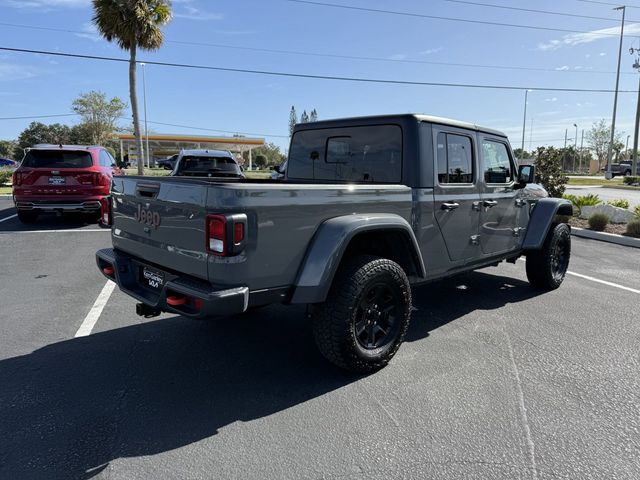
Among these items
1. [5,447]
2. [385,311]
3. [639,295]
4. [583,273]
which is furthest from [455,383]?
[583,273]

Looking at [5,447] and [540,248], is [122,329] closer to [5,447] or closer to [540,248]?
[5,447]

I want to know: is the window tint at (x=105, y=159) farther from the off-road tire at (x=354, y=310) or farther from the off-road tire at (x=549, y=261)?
the off-road tire at (x=549, y=261)

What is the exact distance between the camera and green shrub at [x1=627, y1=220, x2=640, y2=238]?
10070 mm

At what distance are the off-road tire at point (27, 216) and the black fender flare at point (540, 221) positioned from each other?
31.9ft

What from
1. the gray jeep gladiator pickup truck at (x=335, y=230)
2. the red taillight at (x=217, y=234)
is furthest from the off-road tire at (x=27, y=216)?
the red taillight at (x=217, y=234)

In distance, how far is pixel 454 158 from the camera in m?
4.32

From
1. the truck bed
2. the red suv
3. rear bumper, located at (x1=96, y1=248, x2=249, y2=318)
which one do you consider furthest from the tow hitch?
the red suv

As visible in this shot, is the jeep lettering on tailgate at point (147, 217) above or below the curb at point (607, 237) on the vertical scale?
above

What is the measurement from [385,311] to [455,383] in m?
0.72

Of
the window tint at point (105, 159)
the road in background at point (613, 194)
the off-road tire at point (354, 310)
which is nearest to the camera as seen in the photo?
the off-road tire at point (354, 310)

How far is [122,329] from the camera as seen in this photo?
14.4ft

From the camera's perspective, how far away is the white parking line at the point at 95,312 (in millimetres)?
4297

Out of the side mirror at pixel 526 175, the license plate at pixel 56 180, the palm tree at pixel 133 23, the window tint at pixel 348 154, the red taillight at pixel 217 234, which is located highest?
the palm tree at pixel 133 23

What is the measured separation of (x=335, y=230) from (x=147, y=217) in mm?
1353
